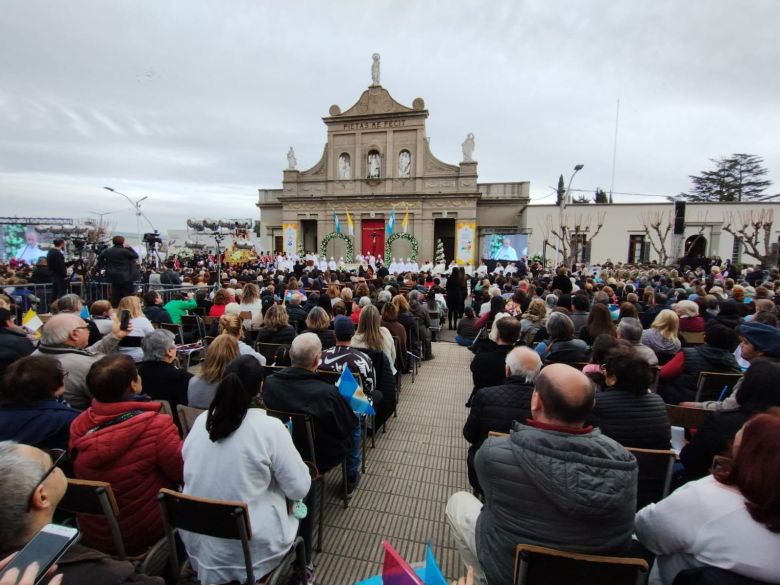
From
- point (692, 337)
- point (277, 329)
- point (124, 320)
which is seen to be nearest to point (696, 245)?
point (692, 337)

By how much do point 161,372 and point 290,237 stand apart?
28451 millimetres

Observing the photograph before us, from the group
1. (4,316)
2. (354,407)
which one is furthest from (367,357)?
(4,316)

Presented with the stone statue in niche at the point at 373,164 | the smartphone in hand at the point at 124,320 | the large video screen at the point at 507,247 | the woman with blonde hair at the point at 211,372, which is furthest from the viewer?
the stone statue in niche at the point at 373,164

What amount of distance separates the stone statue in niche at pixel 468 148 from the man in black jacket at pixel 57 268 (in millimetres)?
24145

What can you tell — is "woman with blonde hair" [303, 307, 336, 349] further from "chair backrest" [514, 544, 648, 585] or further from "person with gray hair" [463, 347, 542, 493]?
"chair backrest" [514, 544, 648, 585]

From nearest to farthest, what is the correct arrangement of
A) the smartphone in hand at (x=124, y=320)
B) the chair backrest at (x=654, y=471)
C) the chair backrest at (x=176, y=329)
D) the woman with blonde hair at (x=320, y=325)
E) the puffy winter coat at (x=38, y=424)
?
the puffy winter coat at (x=38, y=424) → the chair backrest at (x=654, y=471) → the smartphone in hand at (x=124, y=320) → the woman with blonde hair at (x=320, y=325) → the chair backrest at (x=176, y=329)

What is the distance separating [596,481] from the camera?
5.24 ft

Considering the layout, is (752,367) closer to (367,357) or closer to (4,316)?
(367,357)

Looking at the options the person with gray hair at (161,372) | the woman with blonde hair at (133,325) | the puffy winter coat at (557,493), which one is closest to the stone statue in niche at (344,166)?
the woman with blonde hair at (133,325)

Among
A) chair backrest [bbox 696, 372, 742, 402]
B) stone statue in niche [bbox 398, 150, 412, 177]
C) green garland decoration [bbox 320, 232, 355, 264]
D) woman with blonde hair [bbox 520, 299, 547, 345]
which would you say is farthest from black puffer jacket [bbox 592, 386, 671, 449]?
stone statue in niche [bbox 398, 150, 412, 177]

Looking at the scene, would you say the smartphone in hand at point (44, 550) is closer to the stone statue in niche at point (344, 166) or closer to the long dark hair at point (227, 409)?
the long dark hair at point (227, 409)

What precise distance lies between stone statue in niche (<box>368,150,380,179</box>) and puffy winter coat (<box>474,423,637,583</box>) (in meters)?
29.5

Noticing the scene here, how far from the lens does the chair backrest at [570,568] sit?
1.55 meters

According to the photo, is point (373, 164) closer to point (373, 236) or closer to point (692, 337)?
point (373, 236)
